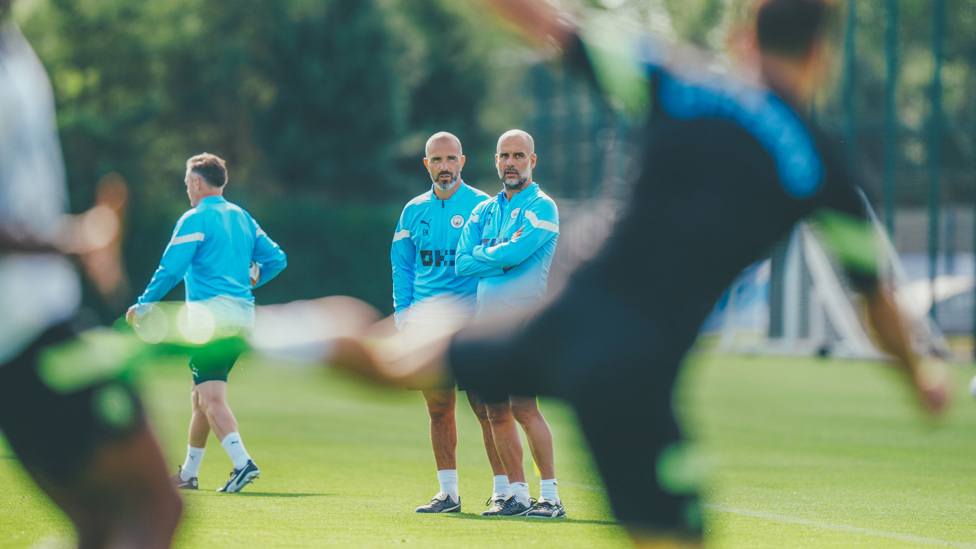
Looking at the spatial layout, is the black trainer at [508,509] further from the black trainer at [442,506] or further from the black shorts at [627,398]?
the black shorts at [627,398]

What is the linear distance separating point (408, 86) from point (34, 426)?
41858 millimetres

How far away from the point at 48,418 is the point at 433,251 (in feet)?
16.1

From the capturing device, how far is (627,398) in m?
3.39

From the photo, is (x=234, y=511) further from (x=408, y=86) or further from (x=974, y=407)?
(x=408, y=86)

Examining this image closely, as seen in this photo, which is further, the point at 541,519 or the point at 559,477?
the point at 559,477

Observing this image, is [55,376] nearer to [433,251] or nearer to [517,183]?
[517,183]

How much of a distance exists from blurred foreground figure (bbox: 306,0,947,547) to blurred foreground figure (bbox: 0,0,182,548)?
71 centimetres

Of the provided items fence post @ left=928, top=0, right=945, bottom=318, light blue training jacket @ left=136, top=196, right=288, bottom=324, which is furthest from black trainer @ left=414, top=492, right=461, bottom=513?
fence post @ left=928, top=0, right=945, bottom=318

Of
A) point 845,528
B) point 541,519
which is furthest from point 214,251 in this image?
point 845,528

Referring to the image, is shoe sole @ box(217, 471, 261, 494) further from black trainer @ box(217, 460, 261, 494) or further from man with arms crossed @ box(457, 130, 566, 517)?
man with arms crossed @ box(457, 130, 566, 517)

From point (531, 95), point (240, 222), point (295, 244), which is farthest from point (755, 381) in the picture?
point (531, 95)

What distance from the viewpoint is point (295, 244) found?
3769 centimetres

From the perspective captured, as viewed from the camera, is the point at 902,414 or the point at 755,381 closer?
the point at 902,414

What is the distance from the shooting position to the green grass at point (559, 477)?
6727 mm
